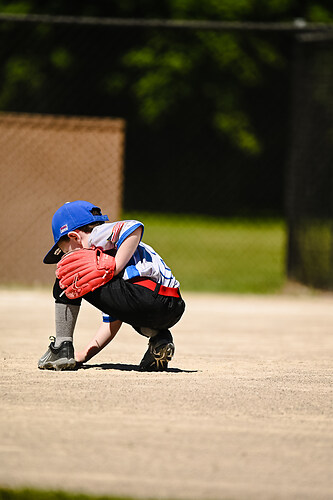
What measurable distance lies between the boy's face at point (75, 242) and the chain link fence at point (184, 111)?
7869mm

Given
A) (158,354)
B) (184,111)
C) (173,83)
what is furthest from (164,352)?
(184,111)

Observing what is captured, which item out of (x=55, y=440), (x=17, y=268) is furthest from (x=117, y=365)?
(x=17, y=268)

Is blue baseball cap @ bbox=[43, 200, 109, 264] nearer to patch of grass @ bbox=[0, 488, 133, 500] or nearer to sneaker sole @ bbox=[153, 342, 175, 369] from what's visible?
sneaker sole @ bbox=[153, 342, 175, 369]

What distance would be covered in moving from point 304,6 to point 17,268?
56.3 ft

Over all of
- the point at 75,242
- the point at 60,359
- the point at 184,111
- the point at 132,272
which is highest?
the point at 75,242

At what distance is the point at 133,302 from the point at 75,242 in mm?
497

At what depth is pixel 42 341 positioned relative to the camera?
6.12m

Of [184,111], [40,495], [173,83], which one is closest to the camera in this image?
[40,495]

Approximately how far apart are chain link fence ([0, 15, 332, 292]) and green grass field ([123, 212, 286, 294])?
0.05 m

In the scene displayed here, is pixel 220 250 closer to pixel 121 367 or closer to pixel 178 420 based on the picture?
pixel 121 367

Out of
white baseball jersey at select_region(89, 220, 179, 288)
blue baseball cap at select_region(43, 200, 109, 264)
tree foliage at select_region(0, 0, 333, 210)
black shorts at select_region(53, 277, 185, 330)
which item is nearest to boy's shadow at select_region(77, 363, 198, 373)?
black shorts at select_region(53, 277, 185, 330)

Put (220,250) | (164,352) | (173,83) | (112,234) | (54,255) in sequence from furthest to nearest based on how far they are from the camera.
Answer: (173,83), (220,250), (54,255), (164,352), (112,234)

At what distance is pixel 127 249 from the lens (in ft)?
15.7

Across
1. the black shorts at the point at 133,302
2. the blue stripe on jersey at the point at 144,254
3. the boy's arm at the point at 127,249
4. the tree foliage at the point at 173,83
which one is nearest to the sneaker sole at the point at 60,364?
the black shorts at the point at 133,302
